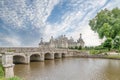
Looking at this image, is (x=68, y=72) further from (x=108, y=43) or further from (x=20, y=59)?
(x=108, y=43)

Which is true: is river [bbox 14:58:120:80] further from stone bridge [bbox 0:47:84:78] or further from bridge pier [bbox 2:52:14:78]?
bridge pier [bbox 2:52:14:78]

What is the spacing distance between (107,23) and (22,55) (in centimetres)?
3350

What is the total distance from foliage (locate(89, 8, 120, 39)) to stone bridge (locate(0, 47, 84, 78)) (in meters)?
10.8

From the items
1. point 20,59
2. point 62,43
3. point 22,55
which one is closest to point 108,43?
point 62,43

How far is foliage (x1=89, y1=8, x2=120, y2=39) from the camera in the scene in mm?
62969

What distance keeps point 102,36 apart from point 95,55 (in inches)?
308

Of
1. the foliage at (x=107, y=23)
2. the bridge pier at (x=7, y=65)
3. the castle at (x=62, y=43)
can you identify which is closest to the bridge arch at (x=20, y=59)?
the bridge pier at (x=7, y=65)

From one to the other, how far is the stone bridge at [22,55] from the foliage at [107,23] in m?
10.8

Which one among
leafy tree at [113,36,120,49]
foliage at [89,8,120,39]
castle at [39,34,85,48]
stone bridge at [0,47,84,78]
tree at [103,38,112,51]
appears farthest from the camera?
castle at [39,34,85,48]

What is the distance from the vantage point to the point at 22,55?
133 feet

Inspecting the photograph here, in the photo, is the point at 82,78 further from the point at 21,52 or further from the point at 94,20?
the point at 94,20

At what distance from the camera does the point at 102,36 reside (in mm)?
65688

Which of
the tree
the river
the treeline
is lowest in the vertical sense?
the river

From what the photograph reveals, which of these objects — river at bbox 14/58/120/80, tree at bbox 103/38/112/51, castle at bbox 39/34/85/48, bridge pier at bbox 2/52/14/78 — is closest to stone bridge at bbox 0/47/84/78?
bridge pier at bbox 2/52/14/78
